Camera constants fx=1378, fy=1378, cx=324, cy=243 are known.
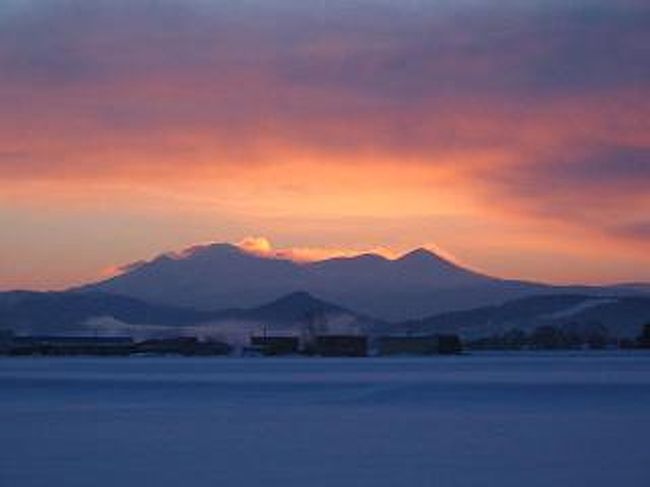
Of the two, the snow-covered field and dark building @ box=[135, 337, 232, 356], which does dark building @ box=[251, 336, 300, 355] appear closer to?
dark building @ box=[135, 337, 232, 356]

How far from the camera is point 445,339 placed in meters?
91.9

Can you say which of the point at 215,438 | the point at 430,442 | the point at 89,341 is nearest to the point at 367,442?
the point at 430,442

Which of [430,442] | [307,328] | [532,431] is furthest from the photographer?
[307,328]

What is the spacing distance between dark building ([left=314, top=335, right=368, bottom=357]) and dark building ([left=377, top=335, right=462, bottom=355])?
2.60 metres

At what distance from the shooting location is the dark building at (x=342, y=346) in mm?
89562

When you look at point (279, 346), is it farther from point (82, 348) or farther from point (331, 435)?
point (331, 435)

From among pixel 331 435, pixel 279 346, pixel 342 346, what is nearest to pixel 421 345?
pixel 342 346

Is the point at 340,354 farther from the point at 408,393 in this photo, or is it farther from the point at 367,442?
the point at 367,442

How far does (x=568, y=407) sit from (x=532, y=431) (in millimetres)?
5539

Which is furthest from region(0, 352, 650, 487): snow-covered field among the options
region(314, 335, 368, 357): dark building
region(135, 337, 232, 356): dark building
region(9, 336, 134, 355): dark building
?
region(135, 337, 232, 356): dark building

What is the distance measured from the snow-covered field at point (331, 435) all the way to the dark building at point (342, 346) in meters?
53.5

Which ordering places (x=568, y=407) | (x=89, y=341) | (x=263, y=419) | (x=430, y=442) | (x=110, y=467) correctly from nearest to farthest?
(x=110, y=467), (x=430, y=442), (x=263, y=419), (x=568, y=407), (x=89, y=341)

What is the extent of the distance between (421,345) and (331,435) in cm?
7252

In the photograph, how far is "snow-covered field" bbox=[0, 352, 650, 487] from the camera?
1573 cm
